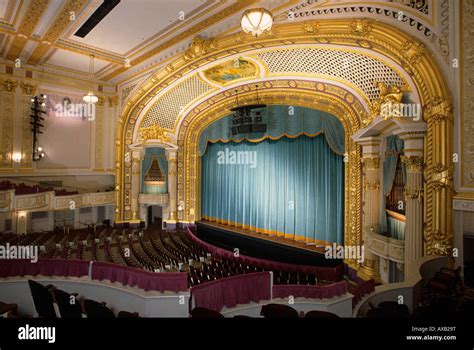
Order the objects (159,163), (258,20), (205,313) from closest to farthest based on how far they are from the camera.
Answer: (205,313), (258,20), (159,163)

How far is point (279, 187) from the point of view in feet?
42.4

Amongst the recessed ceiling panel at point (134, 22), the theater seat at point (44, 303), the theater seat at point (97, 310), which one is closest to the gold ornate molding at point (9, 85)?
the recessed ceiling panel at point (134, 22)

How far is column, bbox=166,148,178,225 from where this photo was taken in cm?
1468

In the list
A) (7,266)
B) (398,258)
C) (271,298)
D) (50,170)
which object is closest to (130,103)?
(50,170)

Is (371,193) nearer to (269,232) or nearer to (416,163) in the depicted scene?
(416,163)

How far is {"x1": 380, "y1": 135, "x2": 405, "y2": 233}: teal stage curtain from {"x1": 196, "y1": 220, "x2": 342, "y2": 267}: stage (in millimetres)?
2364

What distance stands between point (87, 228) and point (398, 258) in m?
12.7

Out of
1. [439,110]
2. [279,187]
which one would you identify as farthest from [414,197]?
[279,187]

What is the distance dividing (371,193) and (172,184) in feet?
31.5

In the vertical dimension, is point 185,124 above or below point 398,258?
above

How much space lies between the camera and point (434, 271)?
16.7 feet

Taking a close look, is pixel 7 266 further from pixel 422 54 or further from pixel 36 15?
pixel 422 54

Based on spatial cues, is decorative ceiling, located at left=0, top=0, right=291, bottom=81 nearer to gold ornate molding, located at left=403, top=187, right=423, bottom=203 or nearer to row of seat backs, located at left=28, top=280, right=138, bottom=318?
gold ornate molding, located at left=403, top=187, right=423, bottom=203

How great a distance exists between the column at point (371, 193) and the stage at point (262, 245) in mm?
1661
